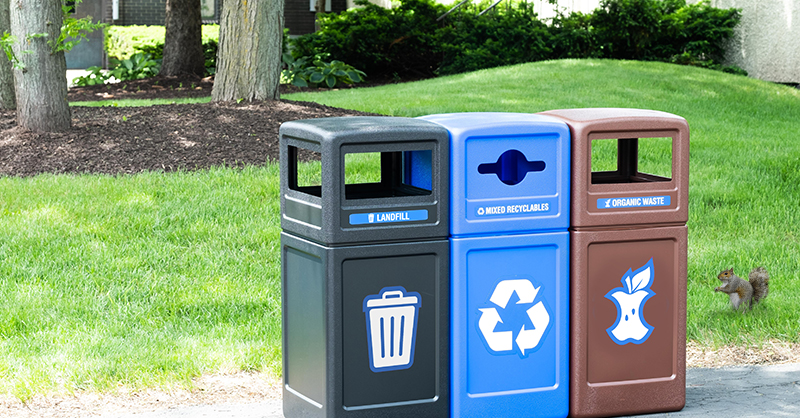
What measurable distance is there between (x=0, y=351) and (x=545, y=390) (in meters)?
2.65

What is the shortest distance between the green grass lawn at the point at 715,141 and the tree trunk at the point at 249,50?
63.8 inches

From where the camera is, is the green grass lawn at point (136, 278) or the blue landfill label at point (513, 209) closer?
the blue landfill label at point (513, 209)

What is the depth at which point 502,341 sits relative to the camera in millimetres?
3285

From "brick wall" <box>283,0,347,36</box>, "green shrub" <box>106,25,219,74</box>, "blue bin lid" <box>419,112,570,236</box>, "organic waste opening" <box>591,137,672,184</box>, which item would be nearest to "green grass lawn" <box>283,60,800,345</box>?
"organic waste opening" <box>591,137,672,184</box>

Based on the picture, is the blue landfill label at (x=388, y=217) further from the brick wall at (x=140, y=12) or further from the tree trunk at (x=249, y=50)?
the brick wall at (x=140, y=12)

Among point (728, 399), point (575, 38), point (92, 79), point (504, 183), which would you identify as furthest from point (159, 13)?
point (728, 399)

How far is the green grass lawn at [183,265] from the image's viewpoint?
3.98 m

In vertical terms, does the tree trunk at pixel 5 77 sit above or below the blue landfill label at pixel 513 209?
above

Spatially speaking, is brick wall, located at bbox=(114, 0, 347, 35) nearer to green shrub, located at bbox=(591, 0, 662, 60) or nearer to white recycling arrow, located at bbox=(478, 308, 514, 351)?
green shrub, located at bbox=(591, 0, 662, 60)

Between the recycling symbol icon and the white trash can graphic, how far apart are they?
0.30 meters

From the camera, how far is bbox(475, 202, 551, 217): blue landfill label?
319 cm

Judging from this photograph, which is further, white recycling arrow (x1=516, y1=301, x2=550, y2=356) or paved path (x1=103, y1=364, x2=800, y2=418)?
paved path (x1=103, y1=364, x2=800, y2=418)

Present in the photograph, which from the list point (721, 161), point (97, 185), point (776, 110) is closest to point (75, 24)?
point (97, 185)

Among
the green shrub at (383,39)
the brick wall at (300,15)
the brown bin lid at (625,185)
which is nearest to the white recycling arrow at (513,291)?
the brown bin lid at (625,185)
